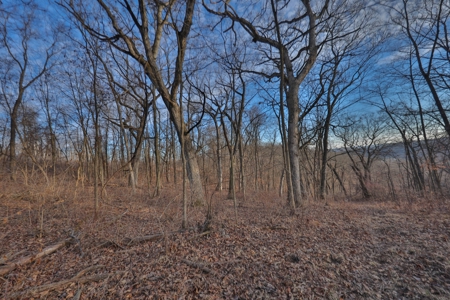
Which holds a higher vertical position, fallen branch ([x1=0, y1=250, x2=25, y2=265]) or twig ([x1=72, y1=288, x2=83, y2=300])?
fallen branch ([x1=0, y1=250, x2=25, y2=265])

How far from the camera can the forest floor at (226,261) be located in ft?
7.14

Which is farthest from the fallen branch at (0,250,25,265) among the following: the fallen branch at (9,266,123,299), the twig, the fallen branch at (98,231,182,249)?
the twig

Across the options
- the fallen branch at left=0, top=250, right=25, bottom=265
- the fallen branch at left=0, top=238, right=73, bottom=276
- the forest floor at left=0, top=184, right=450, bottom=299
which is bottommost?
the forest floor at left=0, top=184, right=450, bottom=299

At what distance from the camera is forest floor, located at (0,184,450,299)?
2178 millimetres

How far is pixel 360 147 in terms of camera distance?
16547 millimetres

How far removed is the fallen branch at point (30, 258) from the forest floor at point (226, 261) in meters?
0.02

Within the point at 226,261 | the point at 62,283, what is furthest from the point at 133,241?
the point at 226,261

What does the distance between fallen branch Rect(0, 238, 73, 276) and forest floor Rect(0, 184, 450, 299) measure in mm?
18

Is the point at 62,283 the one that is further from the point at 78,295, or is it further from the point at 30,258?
the point at 30,258

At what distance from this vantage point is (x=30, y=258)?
2.72 meters

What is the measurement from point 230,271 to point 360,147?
61.6 ft

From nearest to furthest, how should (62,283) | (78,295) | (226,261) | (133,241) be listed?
(78,295)
(62,283)
(226,261)
(133,241)

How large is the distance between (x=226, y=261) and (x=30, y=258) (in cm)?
298

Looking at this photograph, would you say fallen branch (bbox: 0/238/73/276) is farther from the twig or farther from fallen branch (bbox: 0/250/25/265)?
the twig
